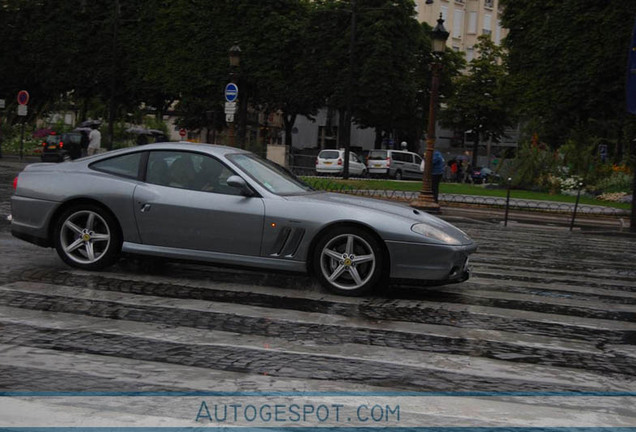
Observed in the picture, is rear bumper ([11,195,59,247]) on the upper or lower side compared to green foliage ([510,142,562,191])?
lower

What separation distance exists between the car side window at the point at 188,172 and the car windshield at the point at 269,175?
20cm

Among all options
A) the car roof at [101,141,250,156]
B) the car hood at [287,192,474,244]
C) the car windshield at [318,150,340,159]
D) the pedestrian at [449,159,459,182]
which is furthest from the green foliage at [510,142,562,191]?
the car roof at [101,141,250,156]

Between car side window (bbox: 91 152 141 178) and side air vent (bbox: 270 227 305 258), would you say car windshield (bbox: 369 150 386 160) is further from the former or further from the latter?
side air vent (bbox: 270 227 305 258)

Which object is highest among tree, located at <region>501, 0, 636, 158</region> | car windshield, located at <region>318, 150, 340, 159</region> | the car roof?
tree, located at <region>501, 0, 636, 158</region>

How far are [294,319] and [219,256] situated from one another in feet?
5.08

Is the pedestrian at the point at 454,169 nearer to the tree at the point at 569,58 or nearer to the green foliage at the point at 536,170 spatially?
the tree at the point at 569,58

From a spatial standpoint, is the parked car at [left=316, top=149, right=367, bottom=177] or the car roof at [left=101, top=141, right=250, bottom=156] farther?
the parked car at [left=316, top=149, right=367, bottom=177]

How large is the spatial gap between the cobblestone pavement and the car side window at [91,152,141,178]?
93 cm

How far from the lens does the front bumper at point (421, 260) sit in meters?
7.09

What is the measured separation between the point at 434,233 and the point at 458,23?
7699cm

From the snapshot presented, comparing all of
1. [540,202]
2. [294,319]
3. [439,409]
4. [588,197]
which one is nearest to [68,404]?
[439,409]

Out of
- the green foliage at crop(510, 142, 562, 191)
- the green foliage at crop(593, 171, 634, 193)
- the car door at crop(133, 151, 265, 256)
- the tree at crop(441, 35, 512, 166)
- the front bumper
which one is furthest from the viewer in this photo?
the tree at crop(441, 35, 512, 166)

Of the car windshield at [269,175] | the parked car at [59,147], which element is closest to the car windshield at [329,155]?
the parked car at [59,147]

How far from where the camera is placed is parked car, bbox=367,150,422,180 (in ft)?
166
